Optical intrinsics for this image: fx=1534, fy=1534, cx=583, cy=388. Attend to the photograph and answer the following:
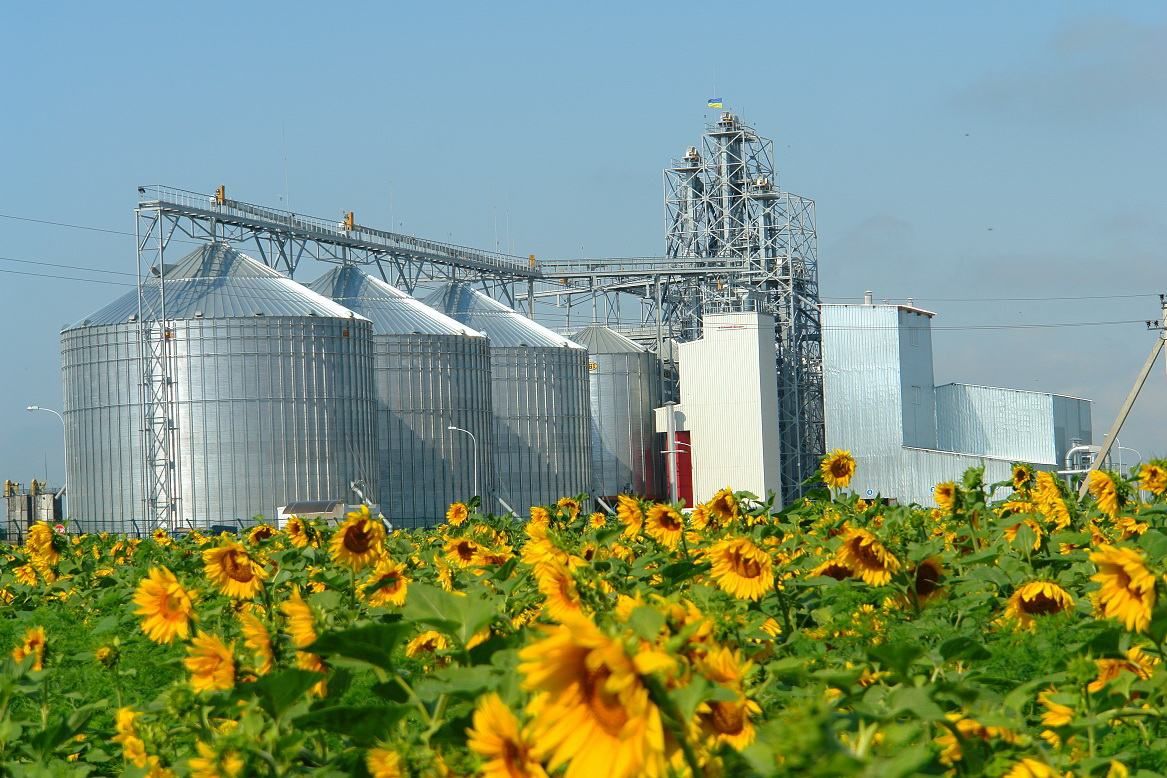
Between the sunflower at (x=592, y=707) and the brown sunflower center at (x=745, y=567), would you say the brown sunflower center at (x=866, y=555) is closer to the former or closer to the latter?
the brown sunflower center at (x=745, y=567)

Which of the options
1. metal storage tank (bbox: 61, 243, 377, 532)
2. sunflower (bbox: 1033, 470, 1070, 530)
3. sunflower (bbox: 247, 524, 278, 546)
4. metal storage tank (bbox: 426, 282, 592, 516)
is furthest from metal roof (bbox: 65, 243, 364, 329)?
sunflower (bbox: 1033, 470, 1070, 530)

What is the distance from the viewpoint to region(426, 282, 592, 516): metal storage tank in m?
53.8

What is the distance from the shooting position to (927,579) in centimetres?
582

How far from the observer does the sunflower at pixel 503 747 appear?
220 cm

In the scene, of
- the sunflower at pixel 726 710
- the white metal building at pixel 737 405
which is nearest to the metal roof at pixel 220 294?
the white metal building at pixel 737 405

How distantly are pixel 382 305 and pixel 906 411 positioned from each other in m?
18.0

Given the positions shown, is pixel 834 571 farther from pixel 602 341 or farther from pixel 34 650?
pixel 602 341

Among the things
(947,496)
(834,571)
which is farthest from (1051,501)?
(834,571)

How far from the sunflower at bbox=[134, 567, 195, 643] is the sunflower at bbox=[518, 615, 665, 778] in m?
2.52

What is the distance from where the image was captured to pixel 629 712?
5.98 ft

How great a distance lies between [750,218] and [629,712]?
61.6 m

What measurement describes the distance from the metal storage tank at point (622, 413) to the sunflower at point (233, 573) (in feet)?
175

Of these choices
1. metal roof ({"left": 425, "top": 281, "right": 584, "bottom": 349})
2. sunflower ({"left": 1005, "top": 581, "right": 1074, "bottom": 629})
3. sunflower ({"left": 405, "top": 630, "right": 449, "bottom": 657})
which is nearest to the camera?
sunflower ({"left": 405, "top": 630, "right": 449, "bottom": 657})

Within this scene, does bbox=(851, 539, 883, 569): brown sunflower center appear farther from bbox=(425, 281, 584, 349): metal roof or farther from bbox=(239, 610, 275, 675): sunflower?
Answer: bbox=(425, 281, 584, 349): metal roof
